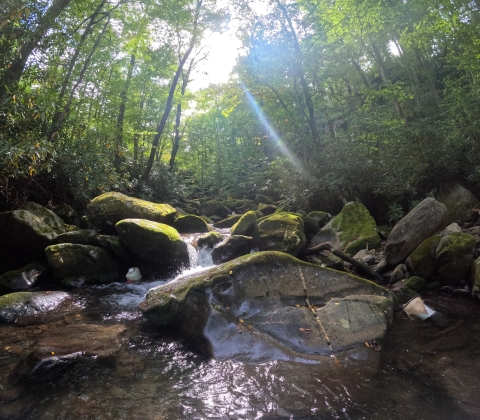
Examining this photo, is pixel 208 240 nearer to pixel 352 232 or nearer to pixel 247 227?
pixel 247 227

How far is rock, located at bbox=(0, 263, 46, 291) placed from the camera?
22.7 ft

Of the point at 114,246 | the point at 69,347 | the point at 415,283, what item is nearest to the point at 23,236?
the point at 114,246

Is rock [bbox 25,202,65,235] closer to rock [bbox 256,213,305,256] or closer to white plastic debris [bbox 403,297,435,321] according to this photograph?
rock [bbox 256,213,305,256]

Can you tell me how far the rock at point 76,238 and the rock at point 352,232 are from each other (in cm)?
657

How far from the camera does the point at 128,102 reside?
16203mm

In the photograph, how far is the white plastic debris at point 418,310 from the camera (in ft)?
15.1

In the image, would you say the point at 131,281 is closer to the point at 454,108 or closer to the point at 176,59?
the point at 454,108

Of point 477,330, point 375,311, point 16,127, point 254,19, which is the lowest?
point 477,330

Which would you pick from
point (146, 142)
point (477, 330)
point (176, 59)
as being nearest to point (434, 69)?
point (176, 59)

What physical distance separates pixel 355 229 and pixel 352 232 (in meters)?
0.15

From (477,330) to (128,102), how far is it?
55.9ft

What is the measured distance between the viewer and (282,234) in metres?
8.38

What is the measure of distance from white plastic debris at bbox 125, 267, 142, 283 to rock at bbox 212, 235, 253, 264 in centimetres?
205

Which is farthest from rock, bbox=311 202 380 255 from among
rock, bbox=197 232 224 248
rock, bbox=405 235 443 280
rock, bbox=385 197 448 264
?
rock, bbox=197 232 224 248
